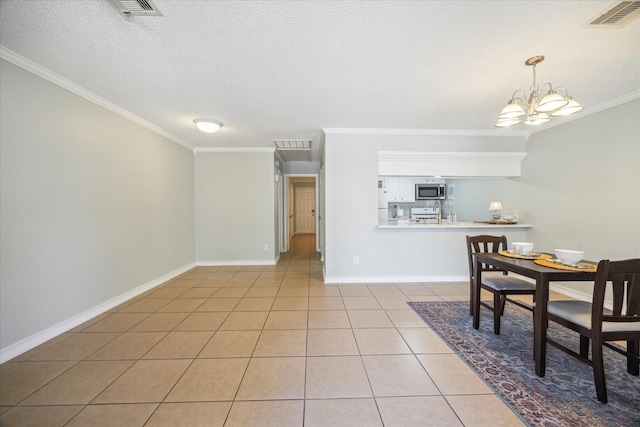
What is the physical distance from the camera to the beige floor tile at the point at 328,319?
2.38 metres

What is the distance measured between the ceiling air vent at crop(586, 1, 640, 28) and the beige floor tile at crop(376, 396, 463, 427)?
258cm

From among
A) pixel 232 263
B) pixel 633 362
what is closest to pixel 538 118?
pixel 633 362

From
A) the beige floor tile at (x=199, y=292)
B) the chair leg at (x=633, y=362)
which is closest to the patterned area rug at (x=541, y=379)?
the chair leg at (x=633, y=362)

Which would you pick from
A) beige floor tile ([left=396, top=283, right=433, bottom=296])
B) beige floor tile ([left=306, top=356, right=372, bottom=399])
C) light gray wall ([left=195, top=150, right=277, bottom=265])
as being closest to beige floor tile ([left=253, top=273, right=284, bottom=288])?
light gray wall ([left=195, top=150, right=277, bottom=265])

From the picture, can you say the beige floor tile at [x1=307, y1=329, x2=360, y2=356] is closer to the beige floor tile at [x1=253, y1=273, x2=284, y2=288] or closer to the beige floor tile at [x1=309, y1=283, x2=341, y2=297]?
the beige floor tile at [x1=309, y1=283, x2=341, y2=297]

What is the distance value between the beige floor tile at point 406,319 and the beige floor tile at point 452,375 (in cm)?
48

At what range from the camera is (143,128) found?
3.35 m

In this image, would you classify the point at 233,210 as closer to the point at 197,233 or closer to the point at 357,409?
the point at 197,233

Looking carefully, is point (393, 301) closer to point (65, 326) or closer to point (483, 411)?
point (483, 411)

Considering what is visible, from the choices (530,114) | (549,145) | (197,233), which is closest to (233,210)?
(197,233)

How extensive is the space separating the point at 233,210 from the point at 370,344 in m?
3.71

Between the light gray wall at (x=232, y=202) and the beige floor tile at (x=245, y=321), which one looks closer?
the beige floor tile at (x=245, y=321)

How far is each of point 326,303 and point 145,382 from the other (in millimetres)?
1830

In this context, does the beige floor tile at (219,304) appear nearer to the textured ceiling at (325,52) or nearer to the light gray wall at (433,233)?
the light gray wall at (433,233)
